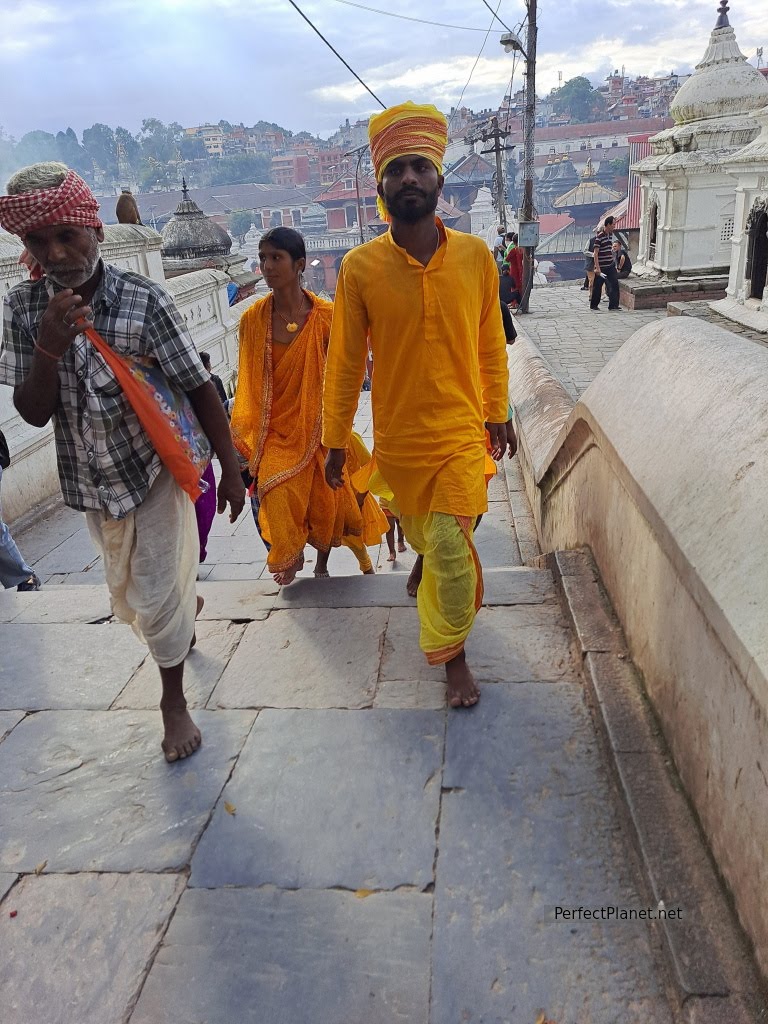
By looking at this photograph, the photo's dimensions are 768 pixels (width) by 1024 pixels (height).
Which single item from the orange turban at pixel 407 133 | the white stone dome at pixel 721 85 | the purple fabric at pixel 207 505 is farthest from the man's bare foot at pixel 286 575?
the white stone dome at pixel 721 85

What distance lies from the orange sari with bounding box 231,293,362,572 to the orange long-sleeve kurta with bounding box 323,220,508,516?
848mm

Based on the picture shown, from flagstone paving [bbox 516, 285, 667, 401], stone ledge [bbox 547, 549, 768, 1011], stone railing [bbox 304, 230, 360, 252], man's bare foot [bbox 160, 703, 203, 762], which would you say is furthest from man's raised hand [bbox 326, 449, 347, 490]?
stone railing [bbox 304, 230, 360, 252]

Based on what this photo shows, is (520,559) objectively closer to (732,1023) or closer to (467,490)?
(467,490)

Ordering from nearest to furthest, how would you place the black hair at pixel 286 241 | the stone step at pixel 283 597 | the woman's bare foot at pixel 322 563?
the stone step at pixel 283 597
the black hair at pixel 286 241
the woman's bare foot at pixel 322 563

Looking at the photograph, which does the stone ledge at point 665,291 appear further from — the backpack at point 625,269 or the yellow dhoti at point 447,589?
the yellow dhoti at point 447,589

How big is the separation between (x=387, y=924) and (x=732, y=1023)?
740 millimetres

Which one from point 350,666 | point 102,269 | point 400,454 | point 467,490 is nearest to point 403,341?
point 400,454

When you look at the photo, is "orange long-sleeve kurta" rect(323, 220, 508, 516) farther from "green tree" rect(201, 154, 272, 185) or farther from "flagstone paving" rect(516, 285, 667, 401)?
"green tree" rect(201, 154, 272, 185)

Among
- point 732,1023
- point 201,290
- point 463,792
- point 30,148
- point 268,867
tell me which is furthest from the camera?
point 30,148

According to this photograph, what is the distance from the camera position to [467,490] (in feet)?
8.34

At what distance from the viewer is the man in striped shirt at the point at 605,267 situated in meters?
15.7

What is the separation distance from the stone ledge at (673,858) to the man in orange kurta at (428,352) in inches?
18.7

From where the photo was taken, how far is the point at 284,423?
3.60 meters

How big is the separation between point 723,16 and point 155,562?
20.3 meters
